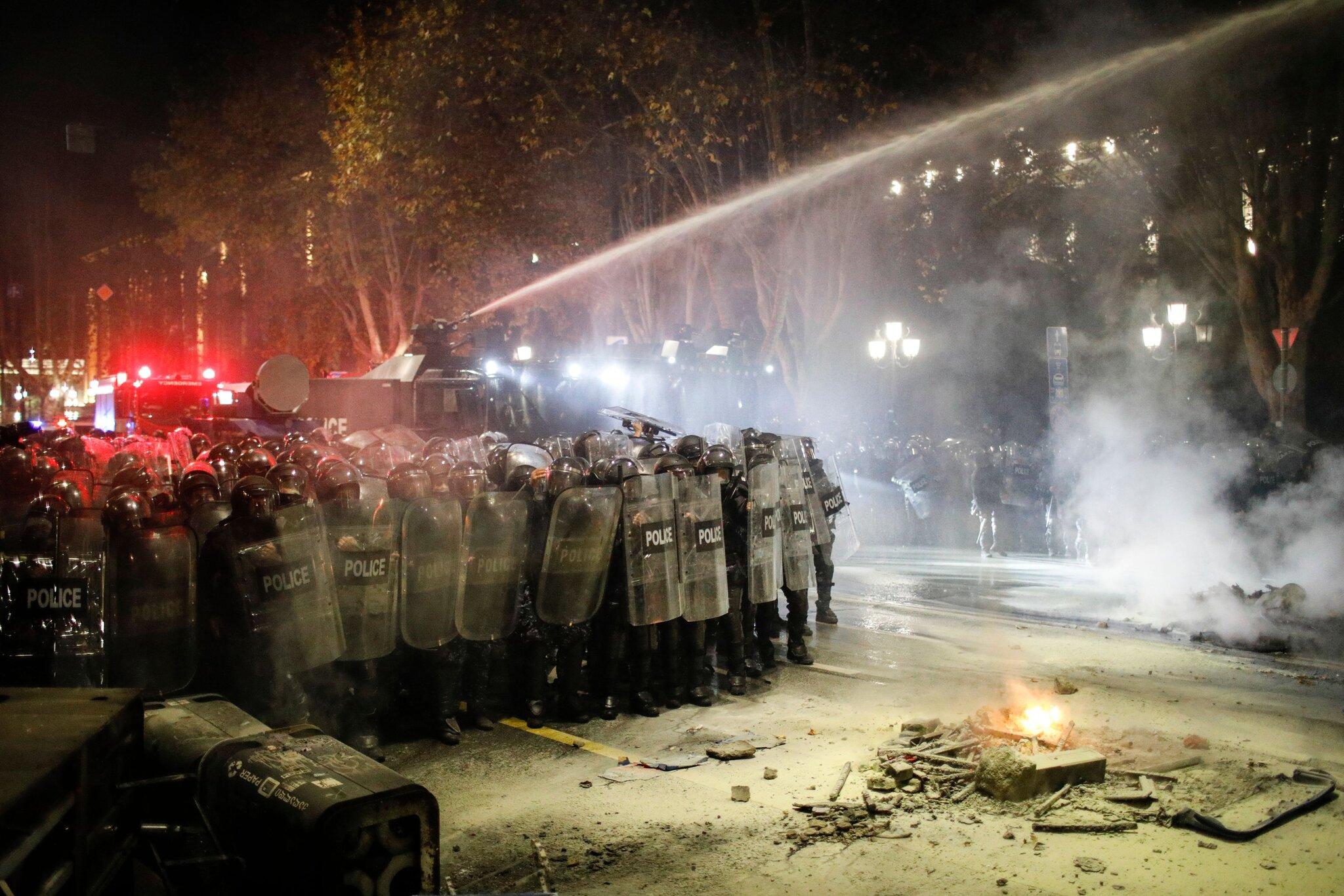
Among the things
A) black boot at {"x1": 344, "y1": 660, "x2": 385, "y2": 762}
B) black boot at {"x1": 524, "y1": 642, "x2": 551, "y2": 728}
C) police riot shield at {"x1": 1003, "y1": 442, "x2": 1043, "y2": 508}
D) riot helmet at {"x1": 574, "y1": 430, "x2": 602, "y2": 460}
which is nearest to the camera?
black boot at {"x1": 344, "y1": 660, "x2": 385, "y2": 762}

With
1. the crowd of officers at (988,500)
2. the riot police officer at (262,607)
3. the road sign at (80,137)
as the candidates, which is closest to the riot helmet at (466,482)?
the riot police officer at (262,607)

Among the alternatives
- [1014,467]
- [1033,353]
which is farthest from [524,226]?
[1033,353]

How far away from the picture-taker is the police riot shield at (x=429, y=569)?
5957mm

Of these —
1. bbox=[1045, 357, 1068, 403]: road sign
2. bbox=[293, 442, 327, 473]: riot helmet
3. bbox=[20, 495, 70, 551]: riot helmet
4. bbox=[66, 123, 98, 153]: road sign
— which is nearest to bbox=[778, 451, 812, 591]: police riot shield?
bbox=[293, 442, 327, 473]: riot helmet

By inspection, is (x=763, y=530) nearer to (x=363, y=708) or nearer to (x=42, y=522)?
(x=363, y=708)

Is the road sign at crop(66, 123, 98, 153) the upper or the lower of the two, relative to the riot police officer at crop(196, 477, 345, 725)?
upper

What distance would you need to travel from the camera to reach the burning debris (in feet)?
15.8

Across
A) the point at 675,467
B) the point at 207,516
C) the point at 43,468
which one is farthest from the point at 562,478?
the point at 43,468

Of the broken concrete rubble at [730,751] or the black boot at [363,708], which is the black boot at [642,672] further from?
the black boot at [363,708]

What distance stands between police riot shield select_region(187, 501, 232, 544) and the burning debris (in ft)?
12.9

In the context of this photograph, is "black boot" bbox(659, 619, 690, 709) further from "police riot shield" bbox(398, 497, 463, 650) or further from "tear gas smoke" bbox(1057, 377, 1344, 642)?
"tear gas smoke" bbox(1057, 377, 1344, 642)

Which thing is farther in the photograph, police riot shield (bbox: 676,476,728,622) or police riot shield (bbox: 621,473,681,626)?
police riot shield (bbox: 676,476,728,622)

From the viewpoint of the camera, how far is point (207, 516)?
6.09 meters

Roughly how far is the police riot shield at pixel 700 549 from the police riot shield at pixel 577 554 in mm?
581
